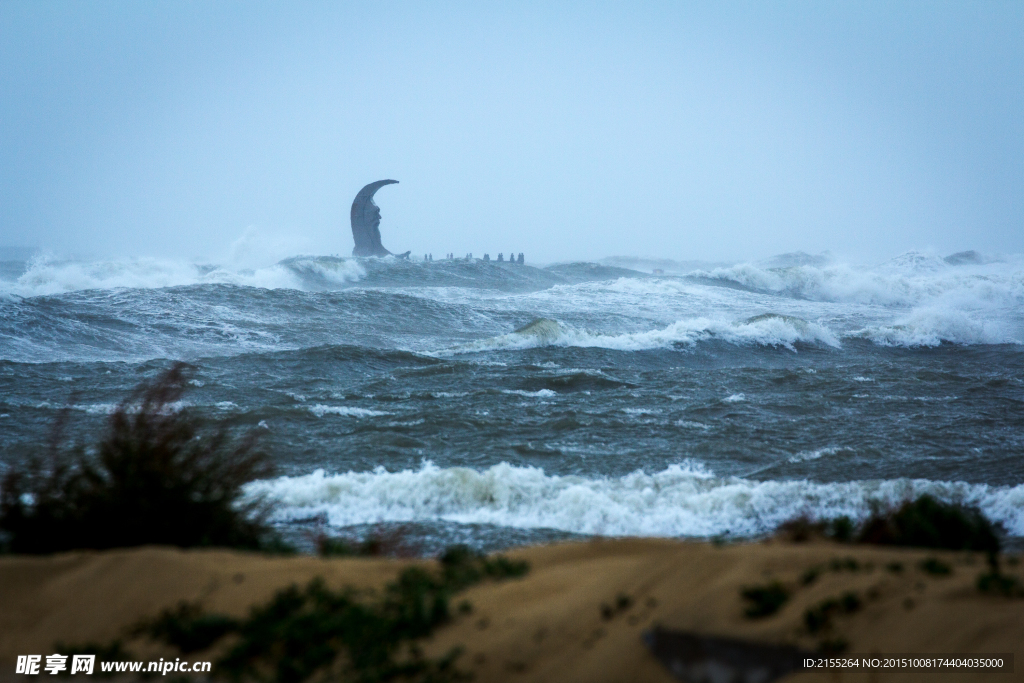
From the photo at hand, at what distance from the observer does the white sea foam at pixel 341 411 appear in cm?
1105

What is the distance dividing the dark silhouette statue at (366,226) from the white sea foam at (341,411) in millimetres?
25602

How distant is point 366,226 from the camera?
38.3 m

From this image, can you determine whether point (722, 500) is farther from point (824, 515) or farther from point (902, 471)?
point (902, 471)

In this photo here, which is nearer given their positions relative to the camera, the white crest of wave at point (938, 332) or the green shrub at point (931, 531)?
the green shrub at point (931, 531)

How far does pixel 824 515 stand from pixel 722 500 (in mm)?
817

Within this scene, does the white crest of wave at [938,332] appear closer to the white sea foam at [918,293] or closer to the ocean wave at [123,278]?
the white sea foam at [918,293]

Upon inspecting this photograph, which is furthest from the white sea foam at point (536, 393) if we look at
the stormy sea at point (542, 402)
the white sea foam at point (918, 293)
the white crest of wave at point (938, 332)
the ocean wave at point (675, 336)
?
the white sea foam at point (918, 293)

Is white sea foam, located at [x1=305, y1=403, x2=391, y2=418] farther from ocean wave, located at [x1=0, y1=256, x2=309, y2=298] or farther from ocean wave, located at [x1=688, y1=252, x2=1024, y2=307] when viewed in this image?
ocean wave, located at [x1=688, y1=252, x2=1024, y2=307]

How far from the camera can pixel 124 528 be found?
4.33 metres

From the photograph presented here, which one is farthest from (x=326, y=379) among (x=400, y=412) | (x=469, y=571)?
(x=469, y=571)

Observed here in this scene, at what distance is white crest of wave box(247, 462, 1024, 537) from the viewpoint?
6789 mm

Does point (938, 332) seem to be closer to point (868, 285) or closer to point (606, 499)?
Result: point (868, 285)

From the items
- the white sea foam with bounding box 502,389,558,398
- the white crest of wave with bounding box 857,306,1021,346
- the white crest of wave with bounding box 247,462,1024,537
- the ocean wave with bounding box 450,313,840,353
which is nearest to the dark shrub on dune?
the white crest of wave with bounding box 247,462,1024,537

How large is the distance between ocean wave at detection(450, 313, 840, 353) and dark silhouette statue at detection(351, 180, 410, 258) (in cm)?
2027
